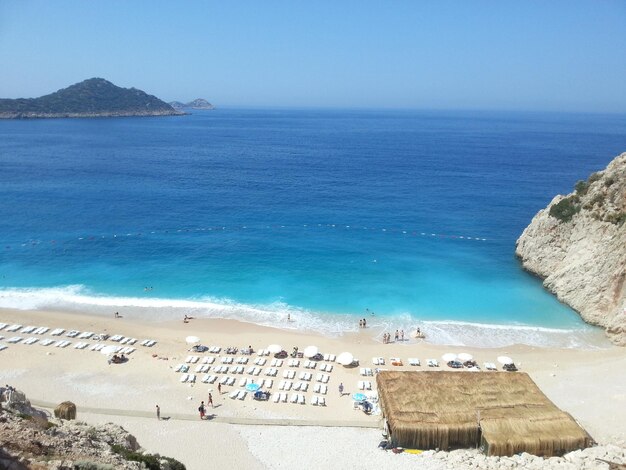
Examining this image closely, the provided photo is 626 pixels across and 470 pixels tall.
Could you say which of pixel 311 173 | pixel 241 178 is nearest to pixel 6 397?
pixel 241 178

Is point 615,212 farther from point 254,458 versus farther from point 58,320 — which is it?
point 58,320

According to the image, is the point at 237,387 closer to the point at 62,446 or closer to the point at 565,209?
the point at 62,446

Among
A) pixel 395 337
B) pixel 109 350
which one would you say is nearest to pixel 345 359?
pixel 395 337

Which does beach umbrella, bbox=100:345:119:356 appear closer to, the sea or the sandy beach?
the sandy beach

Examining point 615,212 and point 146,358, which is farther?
point 615,212

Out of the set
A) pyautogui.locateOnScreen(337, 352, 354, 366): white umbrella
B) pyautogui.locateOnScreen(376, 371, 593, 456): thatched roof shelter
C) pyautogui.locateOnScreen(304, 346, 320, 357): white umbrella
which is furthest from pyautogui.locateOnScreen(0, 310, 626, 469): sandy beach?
pyautogui.locateOnScreen(376, 371, 593, 456): thatched roof shelter
